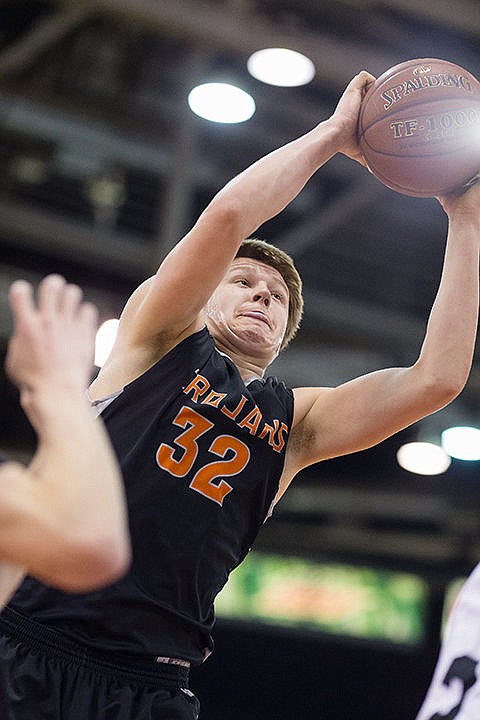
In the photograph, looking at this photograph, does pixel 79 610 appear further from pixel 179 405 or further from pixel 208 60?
pixel 208 60

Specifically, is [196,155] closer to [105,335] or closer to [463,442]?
[105,335]

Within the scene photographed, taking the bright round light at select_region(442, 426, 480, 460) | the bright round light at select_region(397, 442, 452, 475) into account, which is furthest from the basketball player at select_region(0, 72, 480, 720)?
the bright round light at select_region(397, 442, 452, 475)

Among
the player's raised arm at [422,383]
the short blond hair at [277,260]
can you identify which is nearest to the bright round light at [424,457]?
the short blond hair at [277,260]

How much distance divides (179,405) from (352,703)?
1361 cm

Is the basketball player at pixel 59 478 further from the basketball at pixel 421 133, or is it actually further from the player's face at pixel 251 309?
the basketball at pixel 421 133

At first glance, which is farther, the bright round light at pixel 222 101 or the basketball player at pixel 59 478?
the bright round light at pixel 222 101

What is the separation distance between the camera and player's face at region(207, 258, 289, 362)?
3.76 meters

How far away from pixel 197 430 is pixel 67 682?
800 millimetres

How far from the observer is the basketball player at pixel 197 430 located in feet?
10.6

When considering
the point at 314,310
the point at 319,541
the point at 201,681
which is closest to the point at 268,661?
the point at 201,681

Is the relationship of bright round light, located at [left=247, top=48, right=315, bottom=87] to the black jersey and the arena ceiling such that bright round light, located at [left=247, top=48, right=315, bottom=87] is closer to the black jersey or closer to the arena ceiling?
the arena ceiling

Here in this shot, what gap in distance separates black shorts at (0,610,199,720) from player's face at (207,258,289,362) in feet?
3.56

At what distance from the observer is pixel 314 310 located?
Result: 36.9 feet

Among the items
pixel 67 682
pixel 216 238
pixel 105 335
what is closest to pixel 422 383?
pixel 216 238
